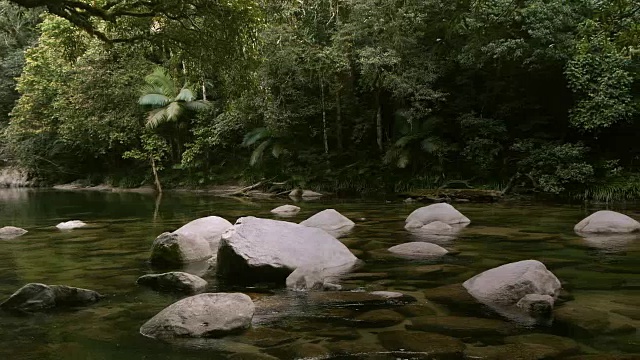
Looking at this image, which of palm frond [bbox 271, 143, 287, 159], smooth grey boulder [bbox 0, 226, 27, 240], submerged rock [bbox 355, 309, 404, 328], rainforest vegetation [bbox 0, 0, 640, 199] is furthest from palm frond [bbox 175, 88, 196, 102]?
submerged rock [bbox 355, 309, 404, 328]

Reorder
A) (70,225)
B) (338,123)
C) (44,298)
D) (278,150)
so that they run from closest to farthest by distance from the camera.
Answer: (44,298)
(70,225)
(338,123)
(278,150)

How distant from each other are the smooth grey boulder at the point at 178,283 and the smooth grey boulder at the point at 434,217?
4927 mm

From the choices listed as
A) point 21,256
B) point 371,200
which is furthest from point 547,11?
point 21,256

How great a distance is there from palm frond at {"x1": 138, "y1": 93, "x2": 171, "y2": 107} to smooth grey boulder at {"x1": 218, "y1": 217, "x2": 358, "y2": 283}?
744 inches

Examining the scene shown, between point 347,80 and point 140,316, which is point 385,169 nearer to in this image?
point 347,80

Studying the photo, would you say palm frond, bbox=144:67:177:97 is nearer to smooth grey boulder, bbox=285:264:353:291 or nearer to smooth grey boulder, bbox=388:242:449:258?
smooth grey boulder, bbox=388:242:449:258

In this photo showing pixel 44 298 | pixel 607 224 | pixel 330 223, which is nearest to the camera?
pixel 44 298

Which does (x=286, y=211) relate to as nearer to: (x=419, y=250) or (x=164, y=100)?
(x=419, y=250)

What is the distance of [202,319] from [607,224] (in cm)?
695

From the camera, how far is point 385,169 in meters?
18.5

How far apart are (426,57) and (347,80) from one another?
11.9ft

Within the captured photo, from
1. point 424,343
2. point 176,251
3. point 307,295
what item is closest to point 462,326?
point 424,343

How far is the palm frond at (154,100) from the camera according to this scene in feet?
77.5

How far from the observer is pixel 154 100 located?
2381 cm
